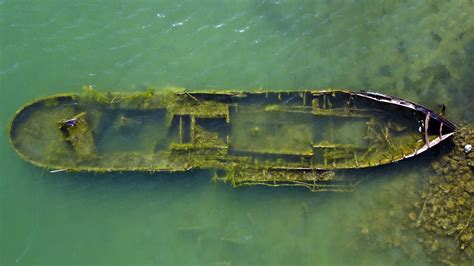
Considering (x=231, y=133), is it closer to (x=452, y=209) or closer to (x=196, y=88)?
(x=196, y=88)

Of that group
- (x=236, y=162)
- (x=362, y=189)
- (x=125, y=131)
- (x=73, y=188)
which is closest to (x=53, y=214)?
(x=73, y=188)

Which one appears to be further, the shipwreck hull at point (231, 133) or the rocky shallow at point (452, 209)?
the rocky shallow at point (452, 209)

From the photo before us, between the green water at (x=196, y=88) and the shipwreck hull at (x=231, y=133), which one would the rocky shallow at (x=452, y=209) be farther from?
the shipwreck hull at (x=231, y=133)

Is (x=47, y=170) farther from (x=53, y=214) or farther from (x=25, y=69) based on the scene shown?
(x=25, y=69)

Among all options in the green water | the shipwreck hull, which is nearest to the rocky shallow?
the green water

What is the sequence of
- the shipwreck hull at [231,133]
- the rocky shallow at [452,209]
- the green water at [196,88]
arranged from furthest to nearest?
1. the green water at [196,88]
2. the rocky shallow at [452,209]
3. the shipwreck hull at [231,133]

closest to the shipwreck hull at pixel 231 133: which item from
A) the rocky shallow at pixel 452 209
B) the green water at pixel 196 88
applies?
the green water at pixel 196 88
